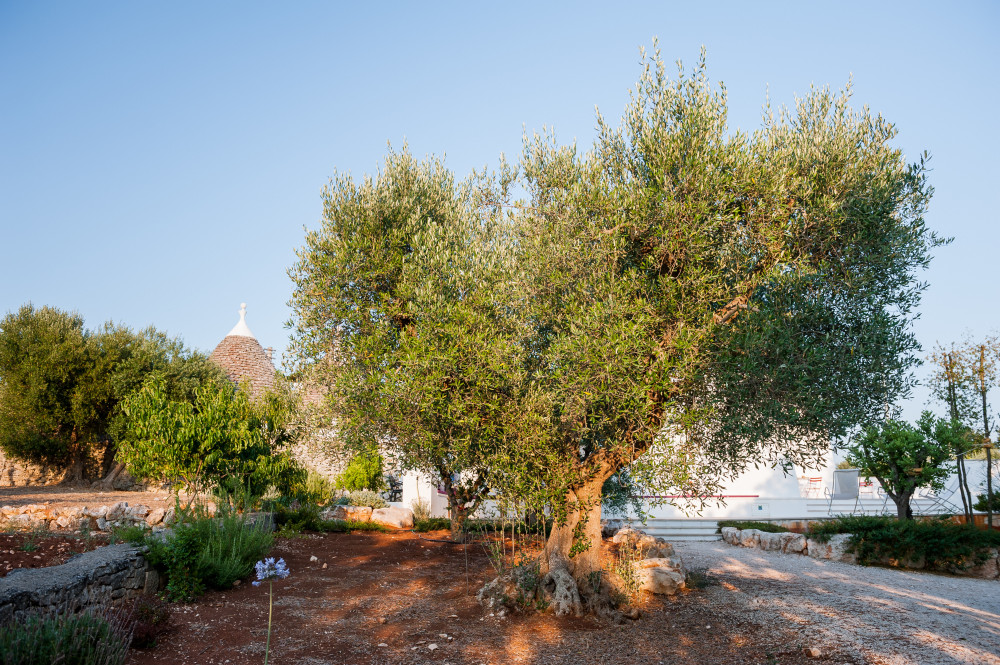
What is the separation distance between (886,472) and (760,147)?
39.8 feet

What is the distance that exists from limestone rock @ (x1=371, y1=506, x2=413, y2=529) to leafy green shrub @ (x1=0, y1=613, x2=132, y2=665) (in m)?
10.7

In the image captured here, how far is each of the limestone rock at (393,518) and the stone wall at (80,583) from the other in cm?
810

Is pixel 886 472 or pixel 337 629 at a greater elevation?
pixel 886 472

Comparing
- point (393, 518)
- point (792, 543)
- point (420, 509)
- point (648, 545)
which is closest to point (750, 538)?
point (792, 543)

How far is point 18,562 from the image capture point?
785 centimetres

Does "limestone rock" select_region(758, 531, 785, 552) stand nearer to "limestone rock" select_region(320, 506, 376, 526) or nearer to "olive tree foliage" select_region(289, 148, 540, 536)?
"olive tree foliage" select_region(289, 148, 540, 536)

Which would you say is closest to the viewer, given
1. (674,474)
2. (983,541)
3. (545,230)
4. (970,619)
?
(674,474)

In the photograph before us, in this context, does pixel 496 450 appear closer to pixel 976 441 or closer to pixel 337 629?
pixel 337 629

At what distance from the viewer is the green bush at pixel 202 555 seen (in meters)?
8.14

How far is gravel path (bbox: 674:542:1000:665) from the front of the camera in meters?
6.41

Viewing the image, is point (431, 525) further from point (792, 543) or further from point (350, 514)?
point (792, 543)

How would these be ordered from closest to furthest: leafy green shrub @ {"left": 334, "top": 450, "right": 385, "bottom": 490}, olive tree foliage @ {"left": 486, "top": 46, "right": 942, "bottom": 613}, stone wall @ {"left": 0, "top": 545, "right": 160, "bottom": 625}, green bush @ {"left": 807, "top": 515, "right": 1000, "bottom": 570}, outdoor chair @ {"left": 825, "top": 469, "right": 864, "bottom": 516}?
stone wall @ {"left": 0, "top": 545, "right": 160, "bottom": 625} → olive tree foliage @ {"left": 486, "top": 46, "right": 942, "bottom": 613} → green bush @ {"left": 807, "top": 515, "right": 1000, "bottom": 570} → outdoor chair @ {"left": 825, "top": 469, "right": 864, "bottom": 516} → leafy green shrub @ {"left": 334, "top": 450, "right": 385, "bottom": 490}

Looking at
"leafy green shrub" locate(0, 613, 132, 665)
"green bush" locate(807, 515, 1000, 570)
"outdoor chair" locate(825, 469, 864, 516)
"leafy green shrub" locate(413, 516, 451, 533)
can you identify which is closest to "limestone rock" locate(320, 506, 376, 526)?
"leafy green shrub" locate(413, 516, 451, 533)

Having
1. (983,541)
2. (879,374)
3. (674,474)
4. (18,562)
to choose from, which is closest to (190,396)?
(18,562)
